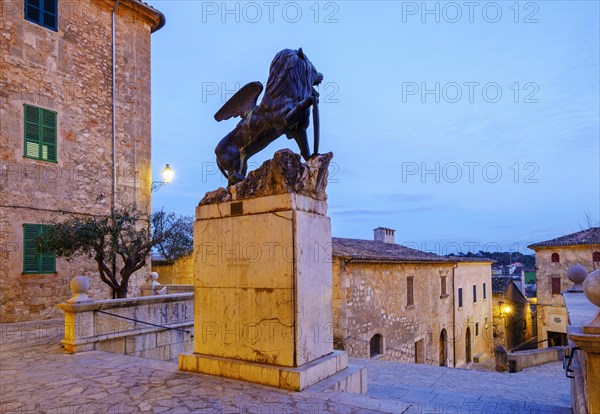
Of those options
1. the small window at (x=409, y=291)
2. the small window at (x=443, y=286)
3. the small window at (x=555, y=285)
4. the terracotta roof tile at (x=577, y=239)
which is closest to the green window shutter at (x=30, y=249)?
the small window at (x=409, y=291)

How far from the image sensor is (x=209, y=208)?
5.01 m

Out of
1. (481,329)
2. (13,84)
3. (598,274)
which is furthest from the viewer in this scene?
(481,329)

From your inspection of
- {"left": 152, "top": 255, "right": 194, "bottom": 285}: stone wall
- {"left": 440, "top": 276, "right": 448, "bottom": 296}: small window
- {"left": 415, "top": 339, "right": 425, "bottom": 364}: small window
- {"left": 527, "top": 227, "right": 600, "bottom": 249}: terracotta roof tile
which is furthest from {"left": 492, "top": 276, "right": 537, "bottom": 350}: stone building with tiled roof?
{"left": 152, "top": 255, "right": 194, "bottom": 285}: stone wall

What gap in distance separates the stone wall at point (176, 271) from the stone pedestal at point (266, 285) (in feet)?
39.7

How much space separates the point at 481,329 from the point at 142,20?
2524cm

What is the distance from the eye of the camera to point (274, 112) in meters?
4.82

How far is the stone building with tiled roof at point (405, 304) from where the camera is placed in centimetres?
1344

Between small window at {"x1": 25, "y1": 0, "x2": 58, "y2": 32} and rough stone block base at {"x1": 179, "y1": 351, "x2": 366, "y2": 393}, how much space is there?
11.2 metres

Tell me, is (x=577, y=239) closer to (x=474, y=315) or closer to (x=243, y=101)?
(x=474, y=315)

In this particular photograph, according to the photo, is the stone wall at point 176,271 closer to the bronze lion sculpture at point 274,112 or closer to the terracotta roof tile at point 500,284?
the bronze lion sculpture at point 274,112

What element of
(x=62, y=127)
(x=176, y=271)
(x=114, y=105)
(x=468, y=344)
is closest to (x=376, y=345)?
(x=176, y=271)

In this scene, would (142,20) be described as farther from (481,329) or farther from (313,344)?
(481,329)

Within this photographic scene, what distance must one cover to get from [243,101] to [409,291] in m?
13.8

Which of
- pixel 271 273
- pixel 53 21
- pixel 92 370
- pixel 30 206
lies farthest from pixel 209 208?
pixel 53 21
